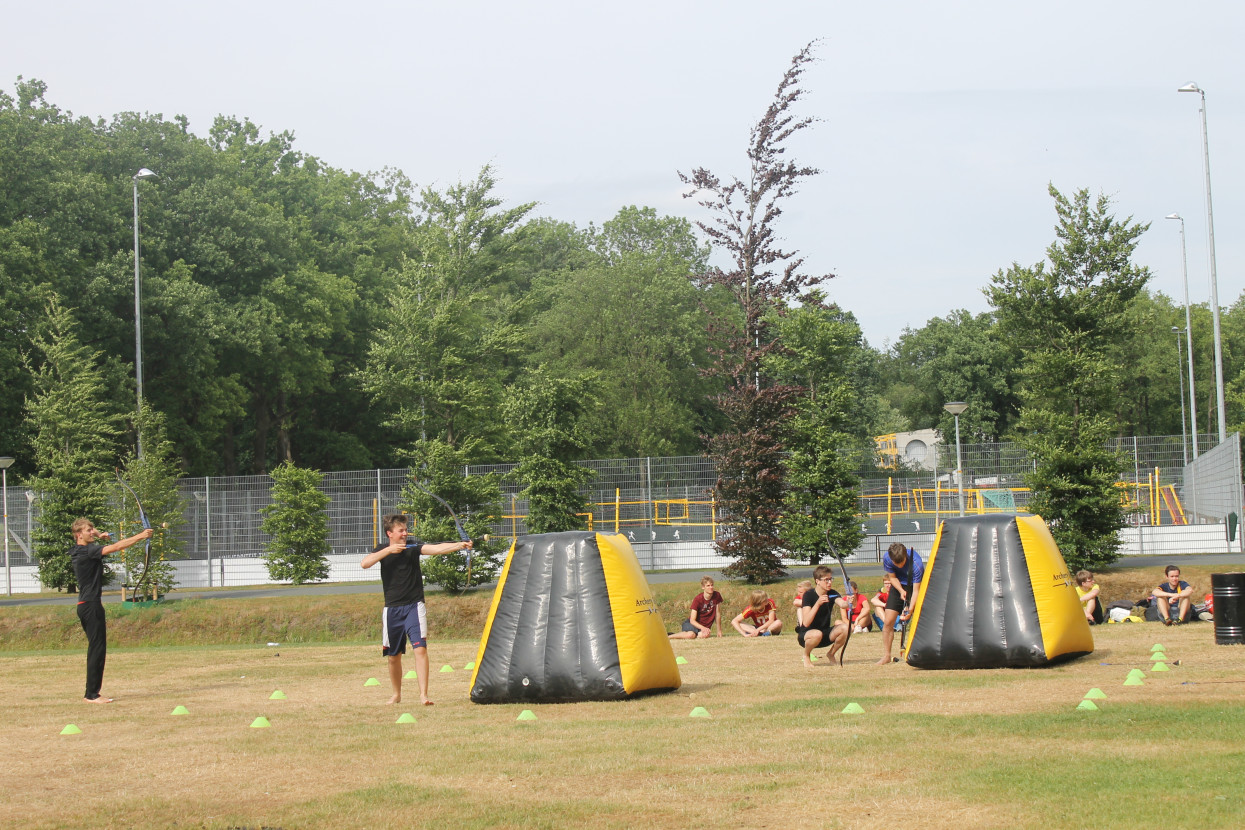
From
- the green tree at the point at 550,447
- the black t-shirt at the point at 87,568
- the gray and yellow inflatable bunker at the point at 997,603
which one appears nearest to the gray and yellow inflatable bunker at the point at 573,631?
the gray and yellow inflatable bunker at the point at 997,603

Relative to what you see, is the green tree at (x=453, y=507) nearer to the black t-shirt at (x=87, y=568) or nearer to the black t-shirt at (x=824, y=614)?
the black t-shirt at (x=824, y=614)

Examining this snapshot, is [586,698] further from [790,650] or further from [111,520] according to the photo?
[111,520]

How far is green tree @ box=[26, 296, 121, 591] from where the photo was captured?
27453 millimetres

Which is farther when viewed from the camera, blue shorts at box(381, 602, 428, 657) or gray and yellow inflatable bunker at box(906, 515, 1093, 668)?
gray and yellow inflatable bunker at box(906, 515, 1093, 668)

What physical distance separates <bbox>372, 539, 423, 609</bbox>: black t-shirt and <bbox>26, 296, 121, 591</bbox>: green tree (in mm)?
18786

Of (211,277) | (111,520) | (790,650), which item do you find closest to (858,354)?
(211,277)

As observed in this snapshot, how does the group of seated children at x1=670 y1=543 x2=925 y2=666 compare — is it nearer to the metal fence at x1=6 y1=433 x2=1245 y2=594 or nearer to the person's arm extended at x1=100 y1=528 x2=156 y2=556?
the person's arm extended at x1=100 y1=528 x2=156 y2=556

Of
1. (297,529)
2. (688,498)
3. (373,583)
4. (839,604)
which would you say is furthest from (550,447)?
(839,604)

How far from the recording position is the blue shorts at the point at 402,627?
35.5 feet

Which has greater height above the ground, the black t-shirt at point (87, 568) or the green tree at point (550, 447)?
the green tree at point (550, 447)

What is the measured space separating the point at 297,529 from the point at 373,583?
7.66 ft

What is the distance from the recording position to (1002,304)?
2452 cm

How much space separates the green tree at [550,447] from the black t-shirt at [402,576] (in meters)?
14.0

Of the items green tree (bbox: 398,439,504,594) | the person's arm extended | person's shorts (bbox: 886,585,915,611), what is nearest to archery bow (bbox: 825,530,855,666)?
person's shorts (bbox: 886,585,915,611)
